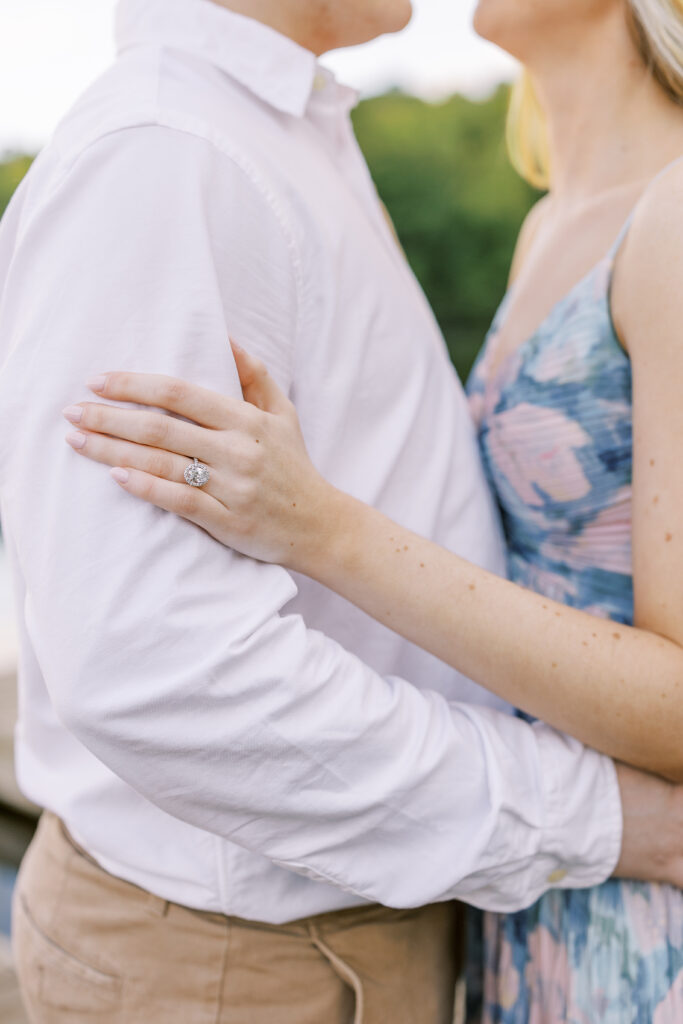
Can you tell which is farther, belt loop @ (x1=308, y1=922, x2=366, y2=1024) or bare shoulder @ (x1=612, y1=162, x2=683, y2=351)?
belt loop @ (x1=308, y1=922, x2=366, y2=1024)

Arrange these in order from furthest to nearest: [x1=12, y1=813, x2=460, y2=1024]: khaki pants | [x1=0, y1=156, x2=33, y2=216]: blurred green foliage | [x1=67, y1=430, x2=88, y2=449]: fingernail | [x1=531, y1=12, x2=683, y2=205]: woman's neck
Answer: [x1=0, y1=156, x2=33, y2=216]: blurred green foliage, [x1=531, y1=12, x2=683, y2=205]: woman's neck, [x1=12, y1=813, x2=460, y2=1024]: khaki pants, [x1=67, y1=430, x2=88, y2=449]: fingernail

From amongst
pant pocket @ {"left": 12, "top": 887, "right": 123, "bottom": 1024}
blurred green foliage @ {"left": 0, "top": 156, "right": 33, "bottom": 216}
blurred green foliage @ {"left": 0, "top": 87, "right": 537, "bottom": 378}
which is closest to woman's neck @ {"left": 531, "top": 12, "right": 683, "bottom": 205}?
pant pocket @ {"left": 12, "top": 887, "right": 123, "bottom": 1024}

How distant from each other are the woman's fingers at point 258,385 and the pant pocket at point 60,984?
0.74 meters

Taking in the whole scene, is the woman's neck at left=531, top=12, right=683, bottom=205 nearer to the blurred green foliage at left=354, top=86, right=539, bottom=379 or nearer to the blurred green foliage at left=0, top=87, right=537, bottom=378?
the blurred green foliage at left=0, top=87, right=537, bottom=378

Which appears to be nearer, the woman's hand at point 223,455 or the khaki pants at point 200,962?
the woman's hand at point 223,455

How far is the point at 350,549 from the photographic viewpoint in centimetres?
106

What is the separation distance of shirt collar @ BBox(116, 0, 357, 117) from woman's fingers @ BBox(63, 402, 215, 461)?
0.48m

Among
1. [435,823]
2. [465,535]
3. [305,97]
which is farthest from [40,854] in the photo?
[305,97]

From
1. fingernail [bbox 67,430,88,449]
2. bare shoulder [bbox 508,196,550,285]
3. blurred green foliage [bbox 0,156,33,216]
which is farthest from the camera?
blurred green foliage [bbox 0,156,33,216]

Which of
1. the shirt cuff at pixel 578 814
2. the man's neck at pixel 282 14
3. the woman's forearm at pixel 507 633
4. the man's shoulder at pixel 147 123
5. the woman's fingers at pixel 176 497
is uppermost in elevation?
the man's neck at pixel 282 14

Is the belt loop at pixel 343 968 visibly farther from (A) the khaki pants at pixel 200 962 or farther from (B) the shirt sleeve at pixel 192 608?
(B) the shirt sleeve at pixel 192 608

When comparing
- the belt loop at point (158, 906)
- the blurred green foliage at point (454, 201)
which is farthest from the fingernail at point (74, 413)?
the blurred green foliage at point (454, 201)

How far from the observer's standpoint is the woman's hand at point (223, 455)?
2.95 ft

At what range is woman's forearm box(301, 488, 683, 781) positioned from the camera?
107 centimetres
